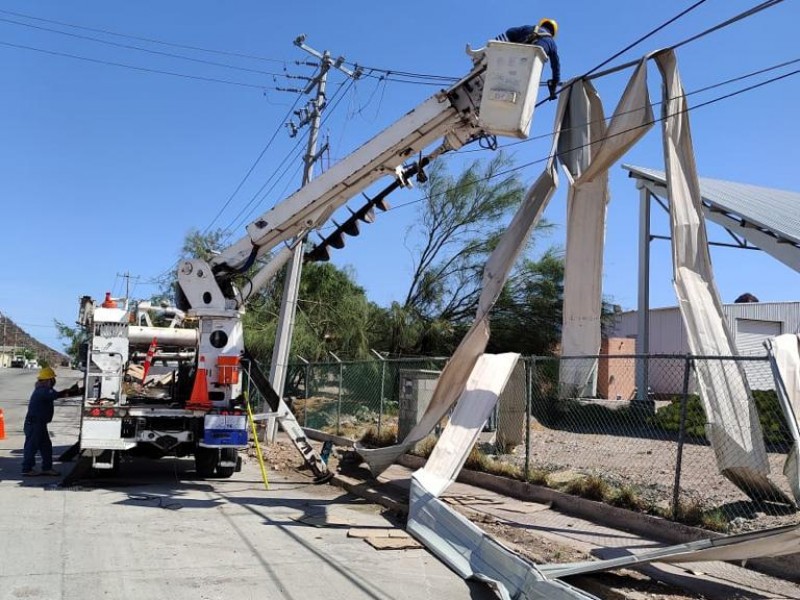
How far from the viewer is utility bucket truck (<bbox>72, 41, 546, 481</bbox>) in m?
10.2

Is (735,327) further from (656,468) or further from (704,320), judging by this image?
(704,320)

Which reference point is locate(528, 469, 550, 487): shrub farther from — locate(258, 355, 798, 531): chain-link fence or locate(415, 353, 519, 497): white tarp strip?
locate(415, 353, 519, 497): white tarp strip

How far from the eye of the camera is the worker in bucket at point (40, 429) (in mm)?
11766

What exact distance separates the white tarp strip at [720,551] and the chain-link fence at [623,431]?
1399 millimetres

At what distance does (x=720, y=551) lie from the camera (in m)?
5.83

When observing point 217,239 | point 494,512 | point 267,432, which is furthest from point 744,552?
point 217,239

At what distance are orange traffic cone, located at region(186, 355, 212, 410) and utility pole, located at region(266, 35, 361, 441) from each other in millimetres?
4673

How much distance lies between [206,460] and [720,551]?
8.39m

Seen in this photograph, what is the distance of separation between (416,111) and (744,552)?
22.2 ft

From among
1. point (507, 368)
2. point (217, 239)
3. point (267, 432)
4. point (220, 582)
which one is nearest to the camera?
point (220, 582)

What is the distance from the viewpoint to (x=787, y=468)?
21.6ft

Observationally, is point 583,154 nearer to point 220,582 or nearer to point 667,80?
point 667,80

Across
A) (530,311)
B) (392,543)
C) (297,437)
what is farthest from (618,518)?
(530,311)

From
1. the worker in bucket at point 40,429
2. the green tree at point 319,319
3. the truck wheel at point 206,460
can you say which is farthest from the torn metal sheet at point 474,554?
the green tree at point 319,319
